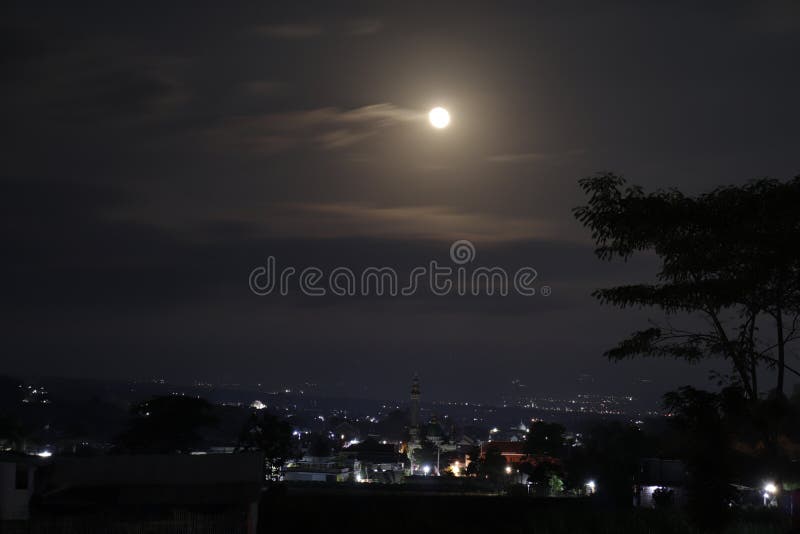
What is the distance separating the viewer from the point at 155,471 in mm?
27844

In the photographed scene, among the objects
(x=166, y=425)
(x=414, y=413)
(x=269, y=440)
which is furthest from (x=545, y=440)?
(x=414, y=413)

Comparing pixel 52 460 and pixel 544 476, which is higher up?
pixel 544 476

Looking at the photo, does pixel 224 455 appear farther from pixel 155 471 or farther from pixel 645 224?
pixel 645 224

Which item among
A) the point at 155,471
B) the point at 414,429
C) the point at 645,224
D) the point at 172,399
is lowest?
the point at 155,471

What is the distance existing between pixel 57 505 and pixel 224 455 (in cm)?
497

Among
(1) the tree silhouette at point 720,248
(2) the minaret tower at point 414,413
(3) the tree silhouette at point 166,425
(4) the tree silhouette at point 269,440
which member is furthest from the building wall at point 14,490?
(2) the minaret tower at point 414,413

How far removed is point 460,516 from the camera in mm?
29672

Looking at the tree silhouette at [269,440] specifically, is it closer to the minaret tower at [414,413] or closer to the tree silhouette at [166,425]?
the tree silhouette at [166,425]

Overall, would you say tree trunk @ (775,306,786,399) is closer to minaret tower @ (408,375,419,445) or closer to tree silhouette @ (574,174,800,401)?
tree silhouette @ (574,174,800,401)

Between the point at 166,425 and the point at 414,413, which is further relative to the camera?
the point at 414,413

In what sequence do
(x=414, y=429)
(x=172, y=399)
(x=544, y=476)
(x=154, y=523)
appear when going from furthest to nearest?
(x=414, y=429), (x=544, y=476), (x=172, y=399), (x=154, y=523)

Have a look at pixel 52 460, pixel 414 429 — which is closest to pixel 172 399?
pixel 52 460

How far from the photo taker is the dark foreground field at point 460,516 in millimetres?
19406

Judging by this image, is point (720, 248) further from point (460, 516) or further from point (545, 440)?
point (545, 440)
